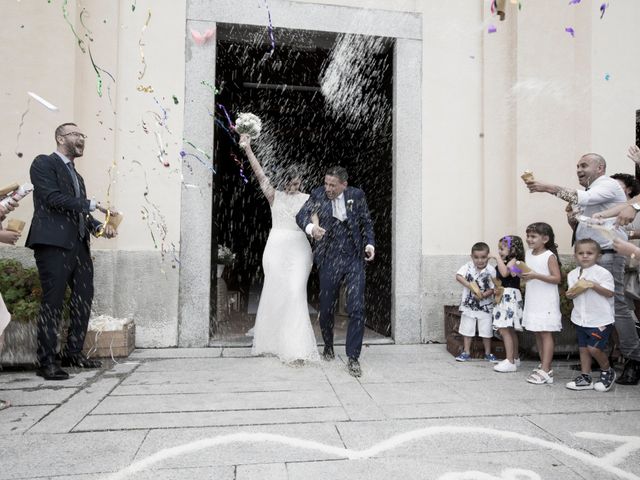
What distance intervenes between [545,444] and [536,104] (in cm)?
467

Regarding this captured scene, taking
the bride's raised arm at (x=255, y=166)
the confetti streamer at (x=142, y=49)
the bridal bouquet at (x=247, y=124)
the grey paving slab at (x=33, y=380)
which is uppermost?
the confetti streamer at (x=142, y=49)

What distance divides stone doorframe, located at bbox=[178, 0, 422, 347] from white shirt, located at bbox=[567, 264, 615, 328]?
7.13ft

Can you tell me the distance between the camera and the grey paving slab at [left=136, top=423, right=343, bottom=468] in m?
2.69

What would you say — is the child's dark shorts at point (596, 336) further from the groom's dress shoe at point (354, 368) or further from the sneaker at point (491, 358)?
the groom's dress shoe at point (354, 368)

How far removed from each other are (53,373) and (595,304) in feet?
15.8

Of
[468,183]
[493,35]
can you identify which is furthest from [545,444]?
[493,35]

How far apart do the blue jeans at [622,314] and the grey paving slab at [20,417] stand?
15.7 feet

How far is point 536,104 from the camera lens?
20.6 feet

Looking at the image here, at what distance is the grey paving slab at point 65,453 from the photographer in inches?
101

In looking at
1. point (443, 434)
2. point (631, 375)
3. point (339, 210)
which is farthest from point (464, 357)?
point (443, 434)

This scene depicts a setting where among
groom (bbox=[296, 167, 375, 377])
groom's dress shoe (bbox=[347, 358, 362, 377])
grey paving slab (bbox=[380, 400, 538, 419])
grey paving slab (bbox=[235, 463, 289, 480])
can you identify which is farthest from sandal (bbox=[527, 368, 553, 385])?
grey paving slab (bbox=[235, 463, 289, 480])

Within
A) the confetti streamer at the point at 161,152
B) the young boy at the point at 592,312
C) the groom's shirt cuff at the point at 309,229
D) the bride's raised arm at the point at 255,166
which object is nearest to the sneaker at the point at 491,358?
the young boy at the point at 592,312

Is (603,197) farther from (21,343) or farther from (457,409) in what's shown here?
(21,343)

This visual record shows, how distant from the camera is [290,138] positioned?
12000mm
